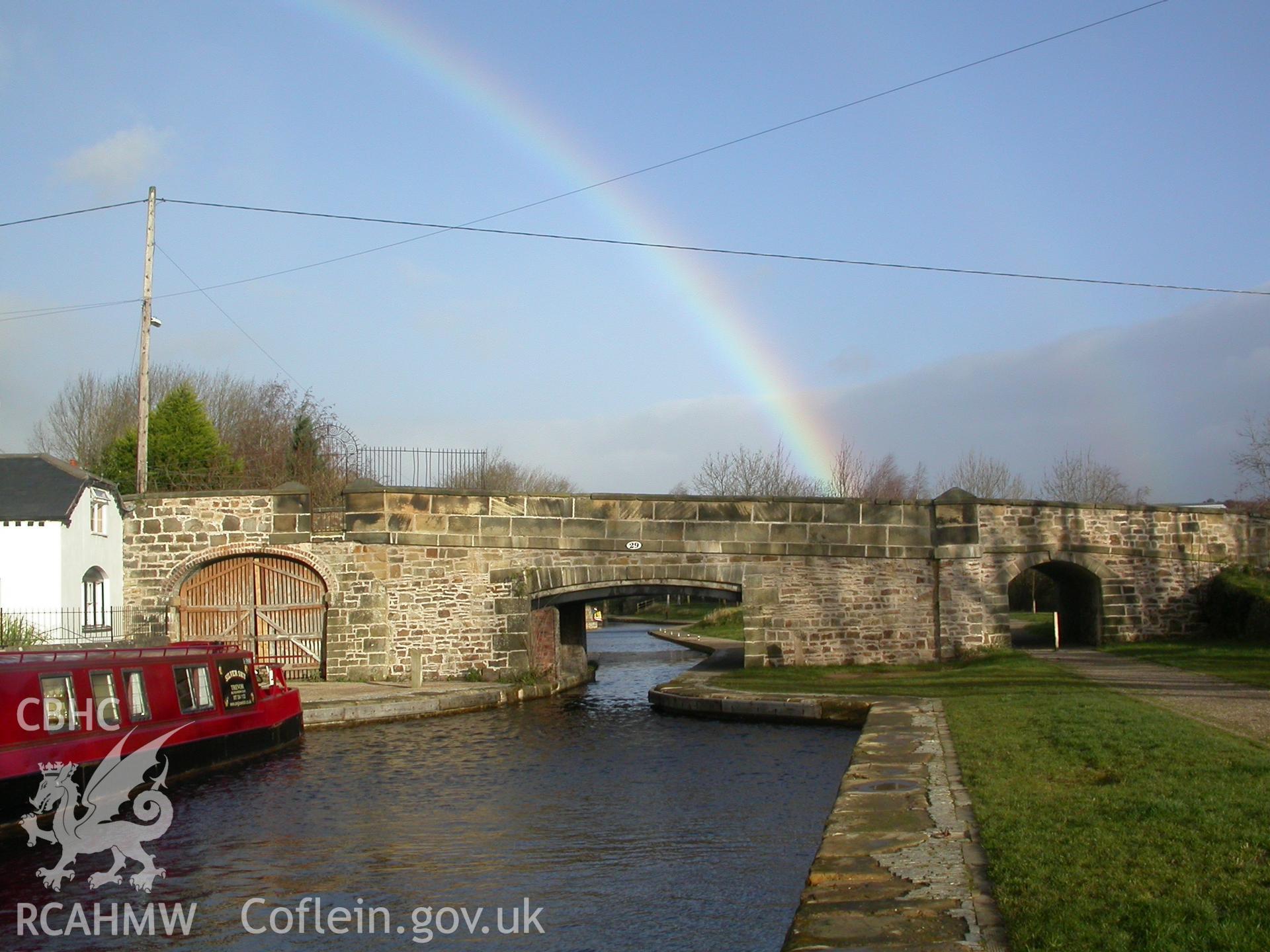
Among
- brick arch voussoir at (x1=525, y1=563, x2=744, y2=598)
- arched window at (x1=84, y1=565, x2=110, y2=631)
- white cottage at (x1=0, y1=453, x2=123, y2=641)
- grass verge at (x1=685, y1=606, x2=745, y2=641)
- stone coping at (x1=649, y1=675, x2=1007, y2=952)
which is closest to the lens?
stone coping at (x1=649, y1=675, x2=1007, y2=952)

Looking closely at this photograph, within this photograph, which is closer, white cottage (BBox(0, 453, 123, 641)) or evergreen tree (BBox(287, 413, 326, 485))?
white cottage (BBox(0, 453, 123, 641))

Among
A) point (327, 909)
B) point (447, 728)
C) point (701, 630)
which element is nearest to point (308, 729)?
point (447, 728)

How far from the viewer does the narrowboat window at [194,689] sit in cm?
1373

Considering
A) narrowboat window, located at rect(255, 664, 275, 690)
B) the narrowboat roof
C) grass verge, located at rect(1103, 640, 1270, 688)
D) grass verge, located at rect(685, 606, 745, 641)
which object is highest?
the narrowboat roof

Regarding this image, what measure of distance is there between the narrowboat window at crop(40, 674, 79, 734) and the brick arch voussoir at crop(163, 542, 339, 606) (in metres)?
10.6

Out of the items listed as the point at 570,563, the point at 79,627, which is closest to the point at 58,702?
the point at 79,627

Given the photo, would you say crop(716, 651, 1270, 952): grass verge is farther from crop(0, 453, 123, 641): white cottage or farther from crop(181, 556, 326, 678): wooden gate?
crop(0, 453, 123, 641): white cottage

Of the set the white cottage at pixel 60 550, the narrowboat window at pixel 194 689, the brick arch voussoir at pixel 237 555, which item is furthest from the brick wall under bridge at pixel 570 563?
the narrowboat window at pixel 194 689

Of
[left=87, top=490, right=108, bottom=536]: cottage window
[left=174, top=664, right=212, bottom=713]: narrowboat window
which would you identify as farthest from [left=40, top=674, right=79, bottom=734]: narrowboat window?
[left=87, top=490, right=108, bottom=536]: cottage window

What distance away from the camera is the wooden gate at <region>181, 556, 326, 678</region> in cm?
2250

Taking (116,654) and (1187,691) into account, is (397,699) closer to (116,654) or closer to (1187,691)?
(116,654)

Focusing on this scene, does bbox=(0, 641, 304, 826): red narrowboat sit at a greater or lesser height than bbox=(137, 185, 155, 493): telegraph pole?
lesser

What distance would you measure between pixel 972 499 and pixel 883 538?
193cm

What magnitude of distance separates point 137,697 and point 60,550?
8567 mm
